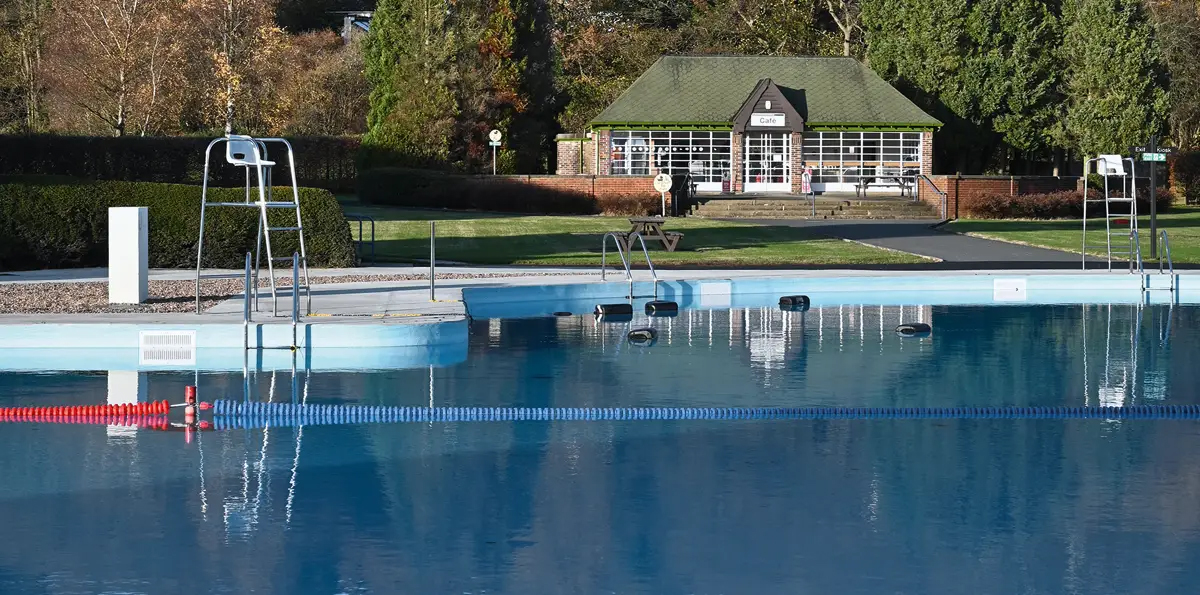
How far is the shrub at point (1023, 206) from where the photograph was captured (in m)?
40.4

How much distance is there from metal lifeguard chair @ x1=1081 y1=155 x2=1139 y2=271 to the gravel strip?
9.55m

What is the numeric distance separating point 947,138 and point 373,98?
18628 millimetres

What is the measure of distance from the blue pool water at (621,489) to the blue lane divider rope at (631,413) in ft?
0.59

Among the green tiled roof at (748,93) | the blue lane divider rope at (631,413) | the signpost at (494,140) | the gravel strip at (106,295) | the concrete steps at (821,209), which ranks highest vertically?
the green tiled roof at (748,93)

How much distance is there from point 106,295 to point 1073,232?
2274 cm

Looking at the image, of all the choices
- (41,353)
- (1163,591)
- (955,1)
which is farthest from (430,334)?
(955,1)

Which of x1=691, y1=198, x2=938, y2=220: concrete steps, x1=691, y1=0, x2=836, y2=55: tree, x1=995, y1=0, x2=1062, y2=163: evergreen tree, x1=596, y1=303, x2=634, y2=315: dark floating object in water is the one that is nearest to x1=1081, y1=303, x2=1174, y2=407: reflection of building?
x1=596, y1=303, x2=634, y2=315: dark floating object in water

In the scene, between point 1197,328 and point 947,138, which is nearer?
point 1197,328

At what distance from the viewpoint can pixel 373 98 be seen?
50344 mm

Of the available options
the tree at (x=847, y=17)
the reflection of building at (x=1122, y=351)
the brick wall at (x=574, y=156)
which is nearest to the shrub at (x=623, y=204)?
the brick wall at (x=574, y=156)

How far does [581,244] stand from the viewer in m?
28.2

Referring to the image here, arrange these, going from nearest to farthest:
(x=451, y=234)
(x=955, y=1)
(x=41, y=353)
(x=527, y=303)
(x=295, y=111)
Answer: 1. (x=41, y=353)
2. (x=527, y=303)
3. (x=451, y=234)
4. (x=955, y=1)
5. (x=295, y=111)

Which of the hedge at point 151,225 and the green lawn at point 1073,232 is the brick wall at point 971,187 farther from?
the hedge at point 151,225

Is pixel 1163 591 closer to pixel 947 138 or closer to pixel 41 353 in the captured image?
pixel 41 353
